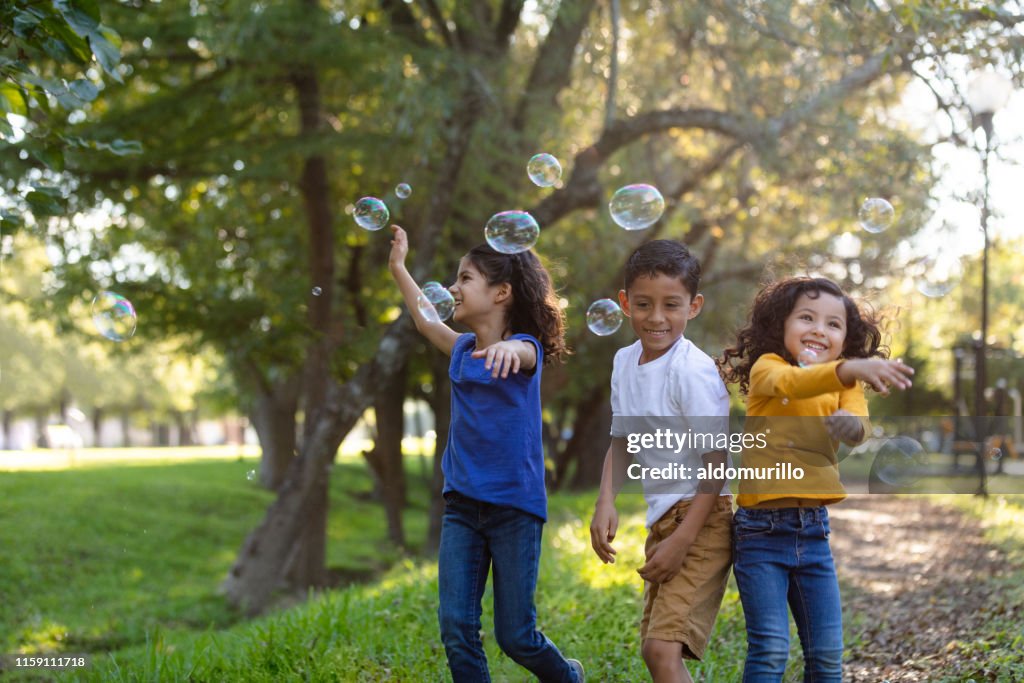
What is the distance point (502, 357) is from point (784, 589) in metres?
1.23

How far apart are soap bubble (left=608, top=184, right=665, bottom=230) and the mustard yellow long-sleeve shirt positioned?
1.74 meters

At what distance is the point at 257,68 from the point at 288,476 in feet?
12.9

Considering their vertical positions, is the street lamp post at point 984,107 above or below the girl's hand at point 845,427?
above

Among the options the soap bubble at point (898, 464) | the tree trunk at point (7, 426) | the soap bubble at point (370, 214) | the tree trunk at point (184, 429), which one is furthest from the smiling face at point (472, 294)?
the tree trunk at point (184, 429)

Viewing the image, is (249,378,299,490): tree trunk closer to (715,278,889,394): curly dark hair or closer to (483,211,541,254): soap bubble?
(483,211,541,254): soap bubble

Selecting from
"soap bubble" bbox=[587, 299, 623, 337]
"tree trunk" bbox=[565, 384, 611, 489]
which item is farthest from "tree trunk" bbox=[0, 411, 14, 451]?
"soap bubble" bbox=[587, 299, 623, 337]

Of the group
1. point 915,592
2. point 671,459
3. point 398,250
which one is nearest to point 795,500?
point 671,459

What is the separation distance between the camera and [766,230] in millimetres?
15195

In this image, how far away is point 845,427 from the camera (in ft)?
11.4

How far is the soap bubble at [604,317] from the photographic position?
4801 millimetres

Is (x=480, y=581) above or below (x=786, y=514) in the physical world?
below

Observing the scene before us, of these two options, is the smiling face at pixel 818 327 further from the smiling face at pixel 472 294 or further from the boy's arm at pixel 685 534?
the smiling face at pixel 472 294

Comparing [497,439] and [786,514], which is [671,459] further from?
[497,439]

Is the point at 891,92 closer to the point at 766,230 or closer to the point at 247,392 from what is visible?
the point at 766,230
